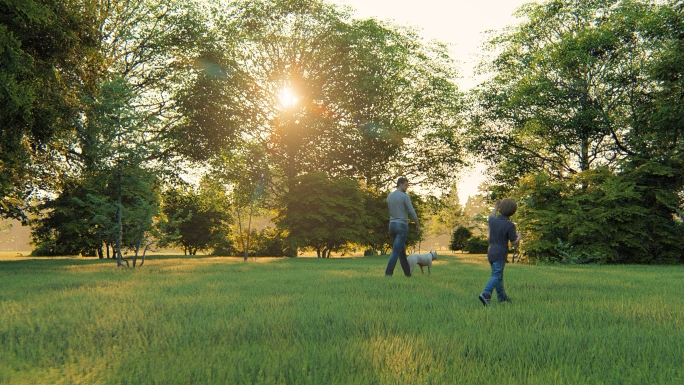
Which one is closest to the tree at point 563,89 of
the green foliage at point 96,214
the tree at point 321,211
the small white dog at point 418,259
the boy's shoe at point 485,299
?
the tree at point 321,211

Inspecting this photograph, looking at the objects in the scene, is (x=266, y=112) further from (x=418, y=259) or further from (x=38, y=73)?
(x=418, y=259)

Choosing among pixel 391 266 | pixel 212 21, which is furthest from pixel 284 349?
pixel 212 21

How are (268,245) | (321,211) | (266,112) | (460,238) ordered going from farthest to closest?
(460,238), (268,245), (266,112), (321,211)

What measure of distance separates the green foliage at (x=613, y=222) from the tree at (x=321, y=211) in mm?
11291

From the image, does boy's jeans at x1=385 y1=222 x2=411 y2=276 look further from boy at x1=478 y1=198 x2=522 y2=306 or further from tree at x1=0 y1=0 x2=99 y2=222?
tree at x1=0 y1=0 x2=99 y2=222

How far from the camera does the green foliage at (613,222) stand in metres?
22.6

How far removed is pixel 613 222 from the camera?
2311 cm

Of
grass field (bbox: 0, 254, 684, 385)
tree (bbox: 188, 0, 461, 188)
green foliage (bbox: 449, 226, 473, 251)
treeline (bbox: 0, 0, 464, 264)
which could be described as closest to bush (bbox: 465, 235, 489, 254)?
green foliage (bbox: 449, 226, 473, 251)

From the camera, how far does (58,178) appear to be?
28.1 metres

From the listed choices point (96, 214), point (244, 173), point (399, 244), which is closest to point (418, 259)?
point (399, 244)

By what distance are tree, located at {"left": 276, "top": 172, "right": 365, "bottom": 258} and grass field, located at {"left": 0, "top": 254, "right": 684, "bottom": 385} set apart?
22.6m

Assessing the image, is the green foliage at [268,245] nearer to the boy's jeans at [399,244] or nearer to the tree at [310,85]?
the tree at [310,85]

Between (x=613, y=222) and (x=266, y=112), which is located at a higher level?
(x=266, y=112)

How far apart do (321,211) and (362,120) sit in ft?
24.1
